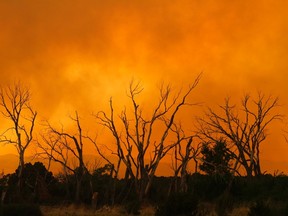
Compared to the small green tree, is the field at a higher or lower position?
lower

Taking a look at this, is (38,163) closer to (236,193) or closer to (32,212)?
(236,193)

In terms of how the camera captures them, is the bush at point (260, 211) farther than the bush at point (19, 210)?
No

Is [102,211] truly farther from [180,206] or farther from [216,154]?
[216,154]

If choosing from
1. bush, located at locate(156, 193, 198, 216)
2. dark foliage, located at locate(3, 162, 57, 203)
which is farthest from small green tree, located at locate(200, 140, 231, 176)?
bush, located at locate(156, 193, 198, 216)

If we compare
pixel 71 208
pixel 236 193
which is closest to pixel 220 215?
pixel 71 208

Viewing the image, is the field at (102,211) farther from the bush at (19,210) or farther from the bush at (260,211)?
the bush at (260,211)

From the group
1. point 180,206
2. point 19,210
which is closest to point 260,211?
point 180,206

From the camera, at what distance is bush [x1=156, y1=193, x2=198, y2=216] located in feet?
73.5

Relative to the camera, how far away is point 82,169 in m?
37.9

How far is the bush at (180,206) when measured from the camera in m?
22.4

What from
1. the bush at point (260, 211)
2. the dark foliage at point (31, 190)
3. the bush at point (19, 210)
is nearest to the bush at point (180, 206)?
the bush at point (260, 211)

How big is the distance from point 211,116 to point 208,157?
4.39 meters

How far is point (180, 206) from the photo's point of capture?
882 inches

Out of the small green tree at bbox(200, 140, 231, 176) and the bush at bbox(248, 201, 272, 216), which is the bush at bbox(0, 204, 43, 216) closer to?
the bush at bbox(248, 201, 272, 216)
